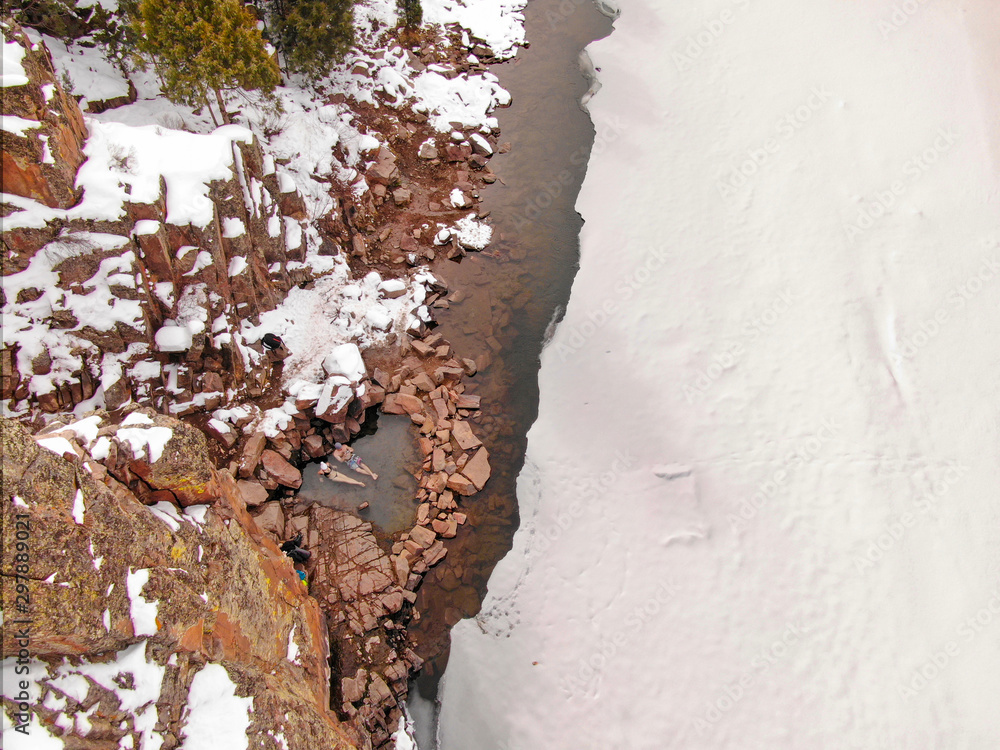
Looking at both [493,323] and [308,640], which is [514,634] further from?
[493,323]

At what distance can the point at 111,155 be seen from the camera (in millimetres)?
10117

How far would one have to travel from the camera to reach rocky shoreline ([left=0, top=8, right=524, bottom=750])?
22.9 ft
